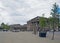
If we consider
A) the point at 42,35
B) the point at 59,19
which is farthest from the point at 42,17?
the point at 59,19

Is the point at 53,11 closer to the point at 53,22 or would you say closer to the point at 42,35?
the point at 53,22

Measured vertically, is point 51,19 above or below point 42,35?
above

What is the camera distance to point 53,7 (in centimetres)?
2912

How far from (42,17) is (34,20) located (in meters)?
60.1

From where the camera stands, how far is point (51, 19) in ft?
93.2

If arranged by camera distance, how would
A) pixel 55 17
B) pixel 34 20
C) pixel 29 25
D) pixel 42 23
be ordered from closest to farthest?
pixel 55 17 → pixel 42 23 → pixel 34 20 → pixel 29 25

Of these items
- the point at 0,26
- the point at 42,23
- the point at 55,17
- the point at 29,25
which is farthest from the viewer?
the point at 0,26

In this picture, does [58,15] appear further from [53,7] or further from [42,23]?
[42,23]

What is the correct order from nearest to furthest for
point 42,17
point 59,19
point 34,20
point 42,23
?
point 59,19
point 42,23
point 42,17
point 34,20

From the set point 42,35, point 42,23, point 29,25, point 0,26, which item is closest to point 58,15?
point 42,35

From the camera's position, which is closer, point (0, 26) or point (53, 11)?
point (53, 11)

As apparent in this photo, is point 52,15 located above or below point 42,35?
above

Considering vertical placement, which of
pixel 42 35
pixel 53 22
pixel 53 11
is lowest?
pixel 42 35

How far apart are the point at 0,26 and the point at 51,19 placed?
375ft
